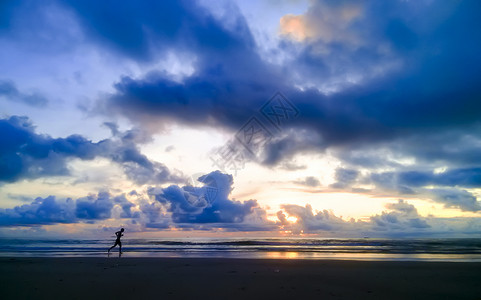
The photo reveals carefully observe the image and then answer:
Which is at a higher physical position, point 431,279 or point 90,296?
point 90,296

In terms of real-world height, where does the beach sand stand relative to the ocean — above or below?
above

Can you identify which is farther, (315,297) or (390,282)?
(390,282)

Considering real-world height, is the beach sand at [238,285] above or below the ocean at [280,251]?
above

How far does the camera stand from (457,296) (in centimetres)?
916

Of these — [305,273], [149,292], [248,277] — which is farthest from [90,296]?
[305,273]

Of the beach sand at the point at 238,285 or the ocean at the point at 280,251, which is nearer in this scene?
the beach sand at the point at 238,285

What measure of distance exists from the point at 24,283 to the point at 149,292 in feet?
19.7

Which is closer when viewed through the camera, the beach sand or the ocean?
the beach sand

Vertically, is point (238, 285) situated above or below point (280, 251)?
above

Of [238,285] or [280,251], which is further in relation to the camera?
[280,251]

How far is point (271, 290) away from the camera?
9336mm

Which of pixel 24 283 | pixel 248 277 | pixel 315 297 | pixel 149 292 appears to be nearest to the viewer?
pixel 315 297

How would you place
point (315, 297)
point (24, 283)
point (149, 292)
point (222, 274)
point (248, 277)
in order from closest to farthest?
point (315, 297)
point (149, 292)
point (24, 283)
point (248, 277)
point (222, 274)

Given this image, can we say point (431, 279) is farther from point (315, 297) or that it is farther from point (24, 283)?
point (24, 283)
